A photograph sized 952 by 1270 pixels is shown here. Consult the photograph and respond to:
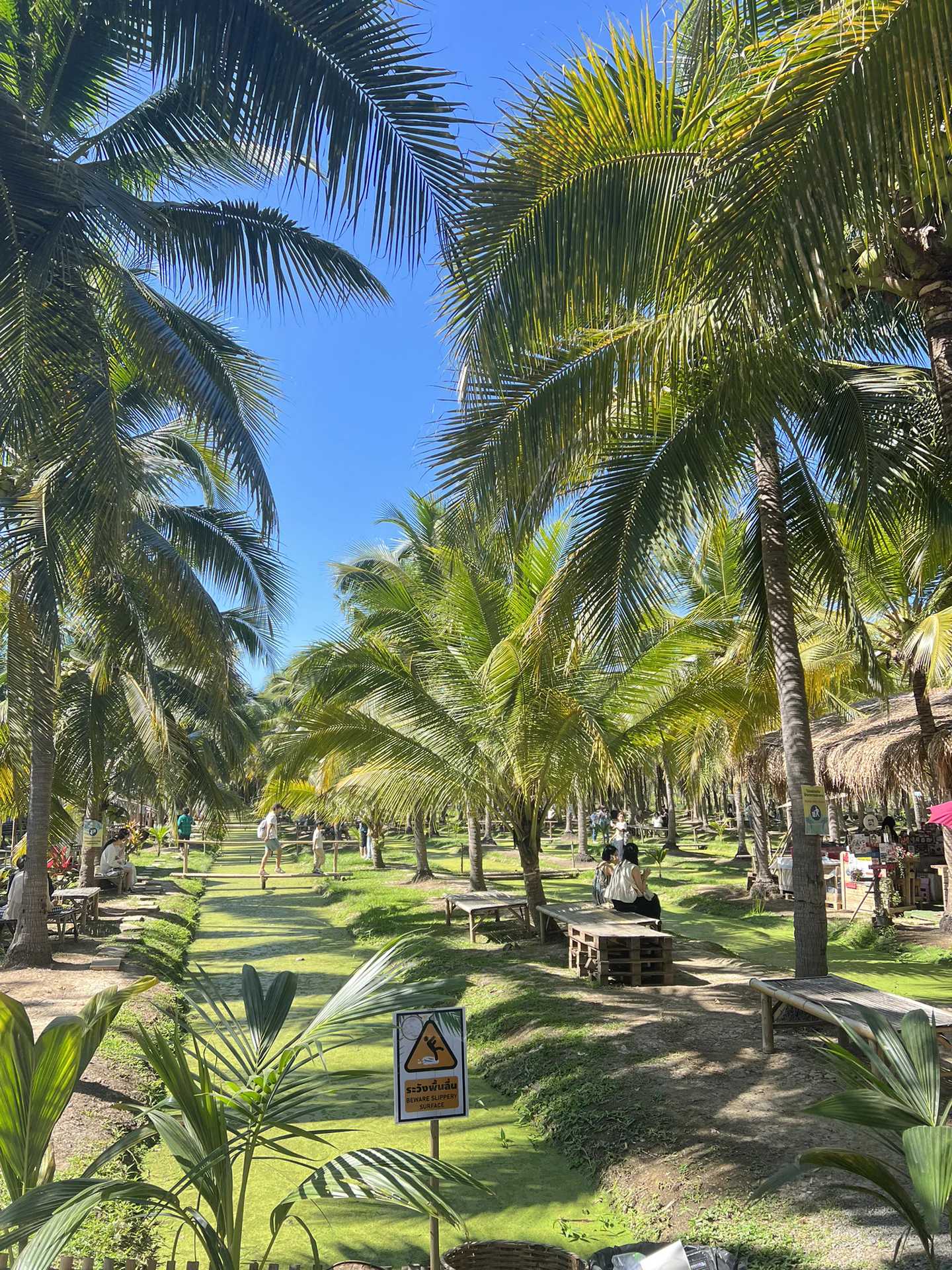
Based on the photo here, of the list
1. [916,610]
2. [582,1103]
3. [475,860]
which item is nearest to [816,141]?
[582,1103]

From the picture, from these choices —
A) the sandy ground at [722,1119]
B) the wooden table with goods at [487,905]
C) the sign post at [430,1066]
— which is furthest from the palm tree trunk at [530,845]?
the sign post at [430,1066]

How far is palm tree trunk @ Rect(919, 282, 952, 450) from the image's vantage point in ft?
18.0

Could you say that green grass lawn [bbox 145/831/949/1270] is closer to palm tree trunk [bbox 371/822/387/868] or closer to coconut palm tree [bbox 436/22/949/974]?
coconut palm tree [bbox 436/22/949/974]

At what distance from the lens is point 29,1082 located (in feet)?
9.37

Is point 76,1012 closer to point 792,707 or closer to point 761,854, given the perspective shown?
point 792,707

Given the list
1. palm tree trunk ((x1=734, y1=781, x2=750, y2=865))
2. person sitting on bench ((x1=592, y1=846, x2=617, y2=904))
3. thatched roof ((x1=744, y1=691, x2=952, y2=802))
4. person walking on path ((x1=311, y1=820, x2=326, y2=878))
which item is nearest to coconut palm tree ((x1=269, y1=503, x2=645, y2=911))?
person sitting on bench ((x1=592, y1=846, x2=617, y2=904))

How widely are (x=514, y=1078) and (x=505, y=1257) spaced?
3.72 meters

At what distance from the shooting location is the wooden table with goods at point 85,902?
13.4m

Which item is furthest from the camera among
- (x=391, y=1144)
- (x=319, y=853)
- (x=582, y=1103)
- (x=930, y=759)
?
(x=319, y=853)

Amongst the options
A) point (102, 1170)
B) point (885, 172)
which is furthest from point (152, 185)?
point (102, 1170)

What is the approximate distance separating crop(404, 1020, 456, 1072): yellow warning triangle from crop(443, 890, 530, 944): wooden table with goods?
8810mm

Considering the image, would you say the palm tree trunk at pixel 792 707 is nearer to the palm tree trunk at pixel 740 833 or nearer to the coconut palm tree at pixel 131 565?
the coconut palm tree at pixel 131 565

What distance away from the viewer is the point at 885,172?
141 inches

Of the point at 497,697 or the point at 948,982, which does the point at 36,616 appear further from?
the point at 948,982
